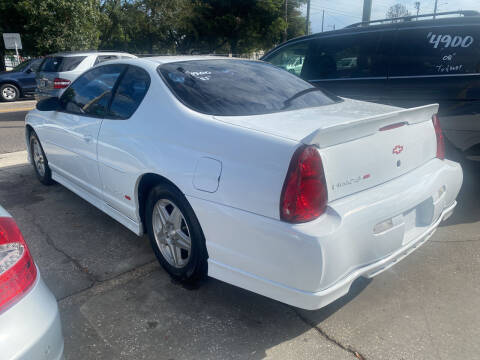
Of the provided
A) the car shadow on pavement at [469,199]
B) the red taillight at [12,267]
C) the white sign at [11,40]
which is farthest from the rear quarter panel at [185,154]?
the white sign at [11,40]

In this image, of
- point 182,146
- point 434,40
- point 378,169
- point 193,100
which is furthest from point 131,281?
point 434,40

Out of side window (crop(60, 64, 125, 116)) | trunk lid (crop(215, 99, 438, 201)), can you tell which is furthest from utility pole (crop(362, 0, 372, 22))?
trunk lid (crop(215, 99, 438, 201))

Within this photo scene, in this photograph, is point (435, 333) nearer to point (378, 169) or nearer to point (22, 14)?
point (378, 169)

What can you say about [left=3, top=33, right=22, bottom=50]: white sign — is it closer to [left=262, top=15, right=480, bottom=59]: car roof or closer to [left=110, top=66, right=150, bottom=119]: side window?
[left=262, top=15, right=480, bottom=59]: car roof

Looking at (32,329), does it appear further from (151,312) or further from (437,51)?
(437,51)

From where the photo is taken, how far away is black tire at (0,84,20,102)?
15594 mm

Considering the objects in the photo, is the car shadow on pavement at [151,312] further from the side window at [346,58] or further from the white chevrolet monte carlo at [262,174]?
the side window at [346,58]

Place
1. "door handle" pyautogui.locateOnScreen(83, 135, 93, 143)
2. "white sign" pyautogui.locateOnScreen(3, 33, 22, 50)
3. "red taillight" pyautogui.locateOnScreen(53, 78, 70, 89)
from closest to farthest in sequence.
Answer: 1. "door handle" pyautogui.locateOnScreen(83, 135, 93, 143)
2. "red taillight" pyautogui.locateOnScreen(53, 78, 70, 89)
3. "white sign" pyautogui.locateOnScreen(3, 33, 22, 50)

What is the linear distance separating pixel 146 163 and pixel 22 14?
2309cm

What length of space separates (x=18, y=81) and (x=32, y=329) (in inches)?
668

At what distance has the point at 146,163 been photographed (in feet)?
8.91

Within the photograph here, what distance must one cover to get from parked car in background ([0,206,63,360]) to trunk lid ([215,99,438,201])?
128 cm

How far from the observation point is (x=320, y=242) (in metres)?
1.92

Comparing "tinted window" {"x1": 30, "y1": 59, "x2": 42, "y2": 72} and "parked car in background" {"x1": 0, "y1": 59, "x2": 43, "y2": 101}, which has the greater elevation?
"tinted window" {"x1": 30, "y1": 59, "x2": 42, "y2": 72}
